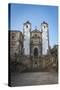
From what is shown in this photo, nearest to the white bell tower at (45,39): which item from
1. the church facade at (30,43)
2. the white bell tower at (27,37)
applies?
the church facade at (30,43)

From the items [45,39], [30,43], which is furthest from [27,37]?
[45,39]

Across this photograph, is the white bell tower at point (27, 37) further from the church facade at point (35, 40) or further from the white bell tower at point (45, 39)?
the white bell tower at point (45, 39)

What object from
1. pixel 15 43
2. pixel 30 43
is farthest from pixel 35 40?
pixel 15 43

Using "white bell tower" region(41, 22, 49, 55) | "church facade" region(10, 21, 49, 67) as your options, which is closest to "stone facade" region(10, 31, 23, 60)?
"church facade" region(10, 21, 49, 67)

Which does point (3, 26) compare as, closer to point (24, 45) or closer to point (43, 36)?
point (24, 45)

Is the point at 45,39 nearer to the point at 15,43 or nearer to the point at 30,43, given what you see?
the point at 30,43

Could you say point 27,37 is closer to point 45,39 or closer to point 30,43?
point 30,43

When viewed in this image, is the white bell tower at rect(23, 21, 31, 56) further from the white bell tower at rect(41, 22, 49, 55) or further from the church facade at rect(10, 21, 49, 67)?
the white bell tower at rect(41, 22, 49, 55)

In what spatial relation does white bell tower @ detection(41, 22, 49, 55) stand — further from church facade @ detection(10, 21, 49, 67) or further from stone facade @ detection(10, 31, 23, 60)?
stone facade @ detection(10, 31, 23, 60)

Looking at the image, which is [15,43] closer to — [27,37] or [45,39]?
[27,37]

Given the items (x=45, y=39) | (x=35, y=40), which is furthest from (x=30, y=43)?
(x=45, y=39)

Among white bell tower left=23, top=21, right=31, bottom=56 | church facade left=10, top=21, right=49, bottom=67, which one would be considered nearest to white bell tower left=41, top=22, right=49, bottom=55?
church facade left=10, top=21, right=49, bottom=67

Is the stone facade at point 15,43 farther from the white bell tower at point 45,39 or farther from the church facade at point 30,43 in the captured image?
the white bell tower at point 45,39

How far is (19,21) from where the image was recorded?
2.18 metres
